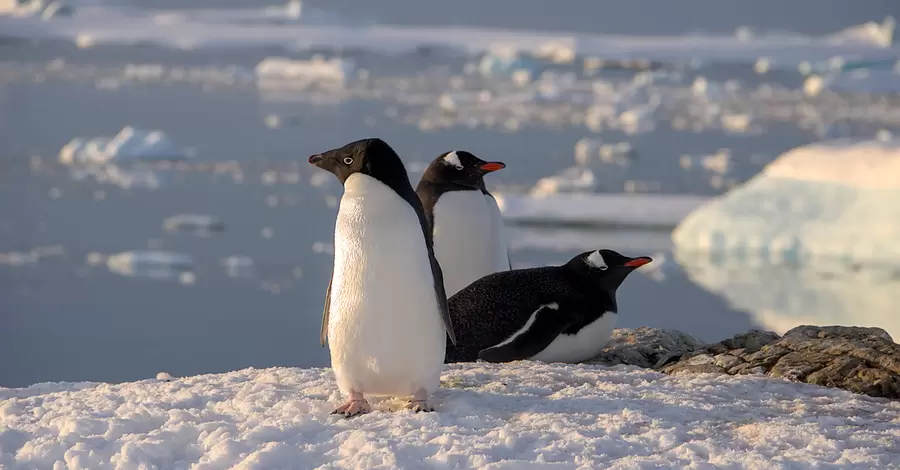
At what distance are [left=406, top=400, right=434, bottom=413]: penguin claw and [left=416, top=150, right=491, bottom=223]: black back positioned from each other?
92.5 inches

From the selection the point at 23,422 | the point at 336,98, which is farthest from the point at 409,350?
the point at 336,98

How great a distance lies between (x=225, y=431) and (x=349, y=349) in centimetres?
36

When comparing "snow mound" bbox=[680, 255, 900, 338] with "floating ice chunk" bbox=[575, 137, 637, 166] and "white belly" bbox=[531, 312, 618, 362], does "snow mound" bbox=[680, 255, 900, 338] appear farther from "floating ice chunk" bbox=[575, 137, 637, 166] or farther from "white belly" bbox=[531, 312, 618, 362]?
"floating ice chunk" bbox=[575, 137, 637, 166]

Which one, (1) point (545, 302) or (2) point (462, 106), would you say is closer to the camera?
(1) point (545, 302)

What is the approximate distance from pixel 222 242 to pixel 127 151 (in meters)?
5.36

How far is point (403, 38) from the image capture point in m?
43.9

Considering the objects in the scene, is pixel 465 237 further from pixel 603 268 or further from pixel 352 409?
pixel 352 409

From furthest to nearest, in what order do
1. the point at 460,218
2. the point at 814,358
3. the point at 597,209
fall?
the point at 597,209
the point at 460,218
the point at 814,358

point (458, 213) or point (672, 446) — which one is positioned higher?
point (458, 213)

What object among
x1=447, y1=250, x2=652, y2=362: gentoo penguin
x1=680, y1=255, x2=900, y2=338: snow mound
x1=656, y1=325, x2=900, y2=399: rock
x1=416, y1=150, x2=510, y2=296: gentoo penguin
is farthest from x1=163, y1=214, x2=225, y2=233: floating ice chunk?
x1=656, y1=325, x2=900, y2=399: rock

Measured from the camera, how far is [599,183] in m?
14.6

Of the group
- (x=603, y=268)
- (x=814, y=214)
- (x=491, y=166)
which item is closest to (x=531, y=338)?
(x=603, y=268)

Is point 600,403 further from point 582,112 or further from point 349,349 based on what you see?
point 582,112

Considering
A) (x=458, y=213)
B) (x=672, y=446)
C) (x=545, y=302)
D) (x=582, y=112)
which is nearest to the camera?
(x=672, y=446)
